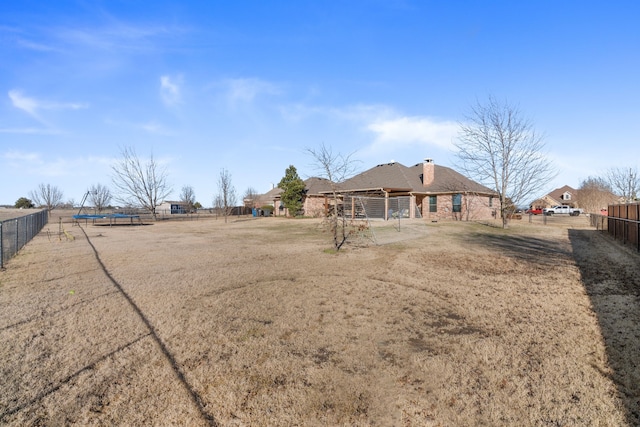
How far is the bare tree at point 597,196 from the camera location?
44.6 metres

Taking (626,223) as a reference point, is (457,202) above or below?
above

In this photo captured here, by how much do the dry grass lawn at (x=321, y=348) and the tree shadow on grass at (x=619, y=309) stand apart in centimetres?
2

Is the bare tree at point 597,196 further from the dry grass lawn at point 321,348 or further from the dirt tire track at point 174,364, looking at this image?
the dirt tire track at point 174,364

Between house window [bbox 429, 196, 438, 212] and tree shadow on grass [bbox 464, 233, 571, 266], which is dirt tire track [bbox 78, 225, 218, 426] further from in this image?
house window [bbox 429, 196, 438, 212]

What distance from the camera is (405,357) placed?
3699mm

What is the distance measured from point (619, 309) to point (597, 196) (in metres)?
54.1

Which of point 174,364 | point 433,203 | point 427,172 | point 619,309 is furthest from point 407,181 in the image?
point 174,364

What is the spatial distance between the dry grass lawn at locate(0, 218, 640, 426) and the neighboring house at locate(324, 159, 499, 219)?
20222 millimetres

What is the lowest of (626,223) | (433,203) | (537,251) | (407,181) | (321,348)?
(321,348)

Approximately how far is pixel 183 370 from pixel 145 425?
2.61 ft

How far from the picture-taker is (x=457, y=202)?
28.0 metres

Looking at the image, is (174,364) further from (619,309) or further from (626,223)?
(626,223)

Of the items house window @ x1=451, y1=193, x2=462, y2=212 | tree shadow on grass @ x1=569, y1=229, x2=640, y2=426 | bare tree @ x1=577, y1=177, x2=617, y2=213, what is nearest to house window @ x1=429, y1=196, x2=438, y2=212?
house window @ x1=451, y1=193, x2=462, y2=212

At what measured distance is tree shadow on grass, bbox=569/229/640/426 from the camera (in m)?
3.09
